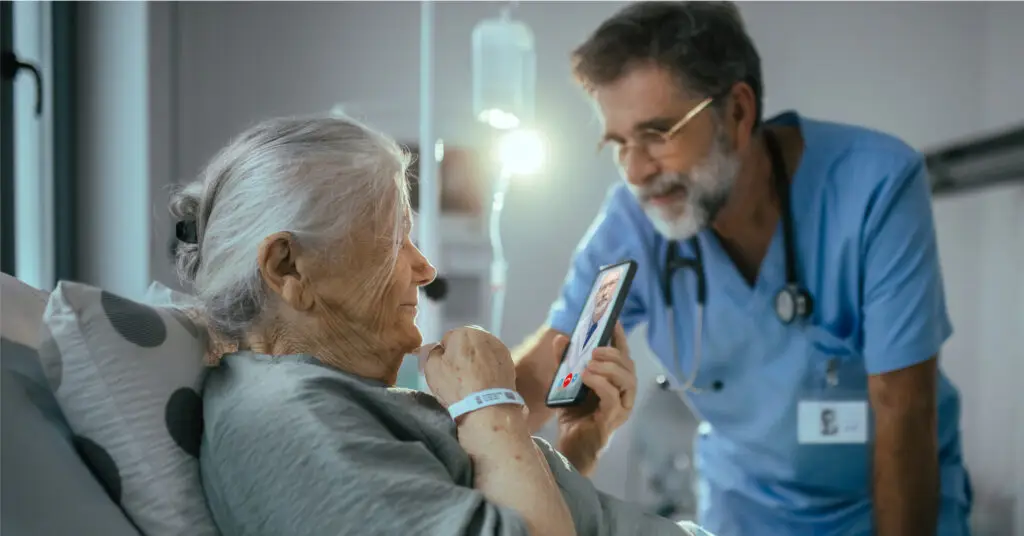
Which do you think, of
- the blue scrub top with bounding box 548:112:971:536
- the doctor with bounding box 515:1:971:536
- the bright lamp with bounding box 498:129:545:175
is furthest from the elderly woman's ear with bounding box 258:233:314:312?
the bright lamp with bounding box 498:129:545:175

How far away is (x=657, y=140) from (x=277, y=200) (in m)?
0.74

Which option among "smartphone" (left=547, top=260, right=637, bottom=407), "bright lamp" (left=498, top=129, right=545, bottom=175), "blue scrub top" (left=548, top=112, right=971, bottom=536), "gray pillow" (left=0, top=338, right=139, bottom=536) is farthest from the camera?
"bright lamp" (left=498, top=129, right=545, bottom=175)

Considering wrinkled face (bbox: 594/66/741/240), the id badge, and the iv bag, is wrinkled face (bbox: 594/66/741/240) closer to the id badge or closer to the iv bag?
the id badge

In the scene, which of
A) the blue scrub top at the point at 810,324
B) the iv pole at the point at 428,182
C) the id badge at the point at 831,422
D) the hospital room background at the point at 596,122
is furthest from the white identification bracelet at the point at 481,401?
the hospital room background at the point at 596,122

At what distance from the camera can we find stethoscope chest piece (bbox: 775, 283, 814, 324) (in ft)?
4.58

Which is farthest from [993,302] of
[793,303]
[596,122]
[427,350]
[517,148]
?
[427,350]

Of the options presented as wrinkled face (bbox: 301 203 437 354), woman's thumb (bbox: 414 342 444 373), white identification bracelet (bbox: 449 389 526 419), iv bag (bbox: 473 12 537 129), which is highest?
iv bag (bbox: 473 12 537 129)

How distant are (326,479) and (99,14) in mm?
2068

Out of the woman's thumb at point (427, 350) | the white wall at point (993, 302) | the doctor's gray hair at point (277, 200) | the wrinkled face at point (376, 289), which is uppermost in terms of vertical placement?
the doctor's gray hair at point (277, 200)

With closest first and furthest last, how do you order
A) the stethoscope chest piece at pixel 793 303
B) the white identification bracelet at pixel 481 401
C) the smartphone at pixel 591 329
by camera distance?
1. the white identification bracelet at pixel 481 401
2. the smartphone at pixel 591 329
3. the stethoscope chest piece at pixel 793 303

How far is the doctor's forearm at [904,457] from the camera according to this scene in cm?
122

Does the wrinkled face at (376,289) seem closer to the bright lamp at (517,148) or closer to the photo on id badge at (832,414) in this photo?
the photo on id badge at (832,414)

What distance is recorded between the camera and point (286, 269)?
0.93m

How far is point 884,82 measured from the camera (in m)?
3.41
